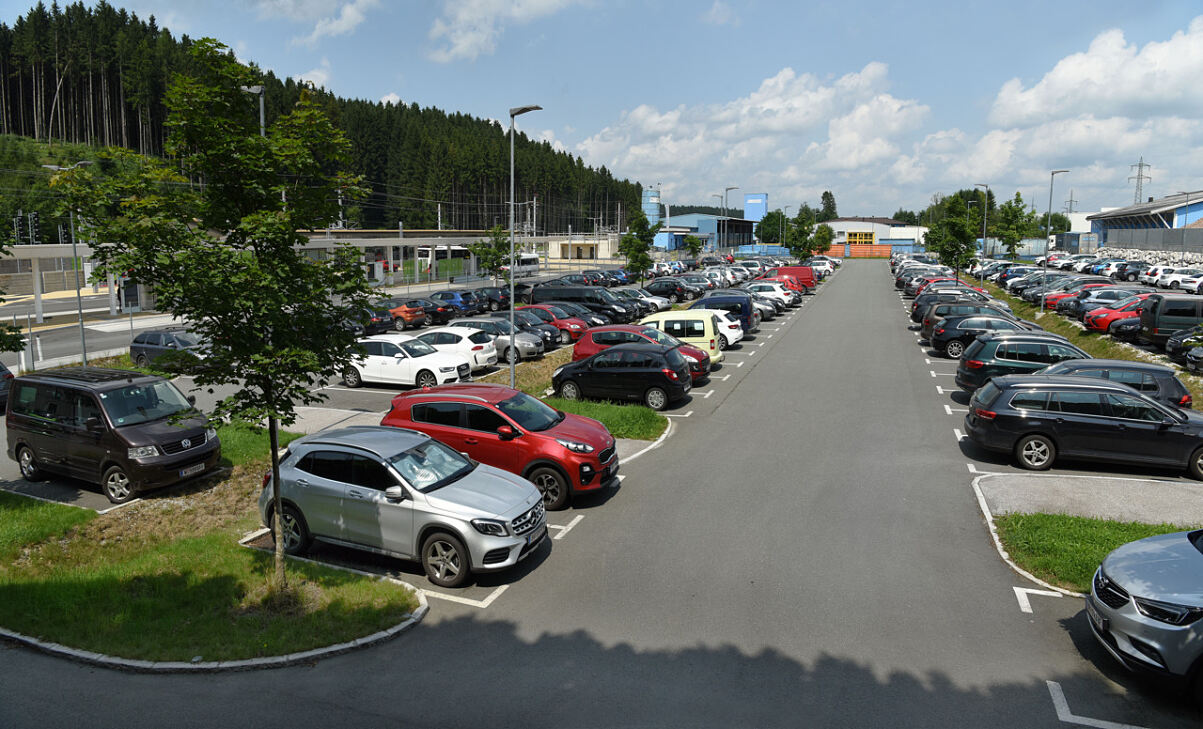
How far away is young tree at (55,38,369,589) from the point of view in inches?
300

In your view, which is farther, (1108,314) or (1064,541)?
(1108,314)

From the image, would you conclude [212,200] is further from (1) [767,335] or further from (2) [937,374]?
(1) [767,335]

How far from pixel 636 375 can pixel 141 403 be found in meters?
10.7

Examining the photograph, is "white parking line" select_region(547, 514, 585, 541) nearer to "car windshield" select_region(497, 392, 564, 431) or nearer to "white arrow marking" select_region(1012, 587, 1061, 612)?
"car windshield" select_region(497, 392, 564, 431)

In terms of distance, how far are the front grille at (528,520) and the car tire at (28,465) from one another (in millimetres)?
9691

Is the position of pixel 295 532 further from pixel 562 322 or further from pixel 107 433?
pixel 562 322

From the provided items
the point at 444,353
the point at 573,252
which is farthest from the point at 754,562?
the point at 573,252

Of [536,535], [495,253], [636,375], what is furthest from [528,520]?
[495,253]

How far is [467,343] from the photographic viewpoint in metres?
23.2

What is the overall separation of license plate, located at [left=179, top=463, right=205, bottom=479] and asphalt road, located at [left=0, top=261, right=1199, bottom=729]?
5.18 meters

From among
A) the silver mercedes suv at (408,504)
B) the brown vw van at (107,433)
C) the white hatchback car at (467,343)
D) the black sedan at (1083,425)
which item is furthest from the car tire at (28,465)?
the black sedan at (1083,425)

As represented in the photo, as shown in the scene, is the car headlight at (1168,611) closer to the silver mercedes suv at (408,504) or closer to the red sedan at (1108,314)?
the silver mercedes suv at (408,504)

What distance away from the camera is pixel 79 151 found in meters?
75.4

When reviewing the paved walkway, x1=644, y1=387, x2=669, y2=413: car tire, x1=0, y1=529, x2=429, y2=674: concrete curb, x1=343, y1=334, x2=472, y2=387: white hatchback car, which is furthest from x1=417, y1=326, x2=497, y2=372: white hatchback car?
x1=0, y1=529, x2=429, y2=674: concrete curb
